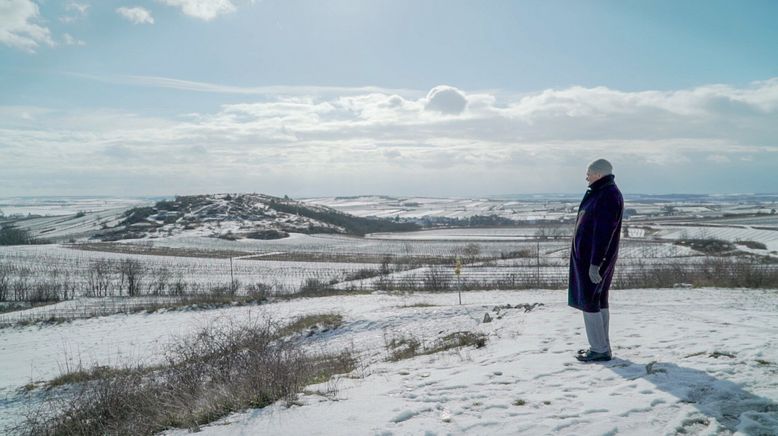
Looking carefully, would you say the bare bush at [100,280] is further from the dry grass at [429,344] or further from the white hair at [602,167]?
the white hair at [602,167]

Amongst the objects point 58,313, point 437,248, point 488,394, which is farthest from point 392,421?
point 437,248

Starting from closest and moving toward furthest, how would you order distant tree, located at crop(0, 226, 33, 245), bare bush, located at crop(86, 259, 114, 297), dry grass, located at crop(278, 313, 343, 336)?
dry grass, located at crop(278, 313, 343, 336) < bare bush, located at crop(86, 259, 114, 297) < distant tree, located at crop(0, 226, 33, 245)

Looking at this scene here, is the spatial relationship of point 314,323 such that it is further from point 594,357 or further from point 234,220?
point 234,220

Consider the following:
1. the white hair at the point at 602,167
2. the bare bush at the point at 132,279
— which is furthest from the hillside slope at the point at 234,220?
the white hair at the point at 602,167

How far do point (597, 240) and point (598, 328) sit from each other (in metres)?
1.17

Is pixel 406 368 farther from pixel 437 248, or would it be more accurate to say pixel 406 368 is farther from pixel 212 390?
pixel 437 248

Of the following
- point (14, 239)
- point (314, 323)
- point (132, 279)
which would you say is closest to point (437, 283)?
point (314, 323)

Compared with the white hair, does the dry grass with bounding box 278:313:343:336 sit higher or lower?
lower

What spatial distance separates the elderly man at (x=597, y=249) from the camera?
18.3 feet

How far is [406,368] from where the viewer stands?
23.1 feet

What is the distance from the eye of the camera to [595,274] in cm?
552

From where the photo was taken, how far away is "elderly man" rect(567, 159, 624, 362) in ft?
18.3

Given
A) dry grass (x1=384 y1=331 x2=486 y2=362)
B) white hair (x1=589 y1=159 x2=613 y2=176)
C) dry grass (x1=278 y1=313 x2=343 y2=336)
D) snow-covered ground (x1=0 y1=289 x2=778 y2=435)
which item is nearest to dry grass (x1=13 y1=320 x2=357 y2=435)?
snow-covered ground (x1=0 y1=289 x2=778 y2=435)

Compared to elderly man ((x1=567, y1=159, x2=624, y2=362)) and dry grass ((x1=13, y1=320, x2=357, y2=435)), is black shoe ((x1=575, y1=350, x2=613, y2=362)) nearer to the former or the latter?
elderly man ((x1=567, y1=159, x2=624, y2=362))
